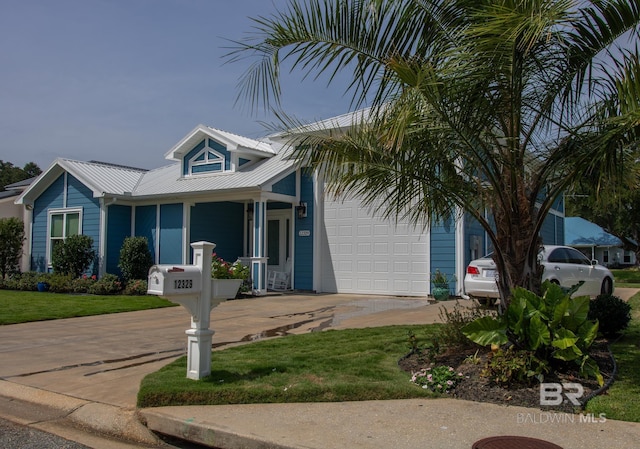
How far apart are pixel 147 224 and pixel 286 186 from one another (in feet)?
17.9

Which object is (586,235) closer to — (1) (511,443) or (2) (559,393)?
(2) (559,393)

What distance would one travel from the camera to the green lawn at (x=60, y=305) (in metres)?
12.2

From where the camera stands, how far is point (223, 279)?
6.43 metres

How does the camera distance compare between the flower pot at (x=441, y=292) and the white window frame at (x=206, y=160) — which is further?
the white window frame at (x=206, y=160)

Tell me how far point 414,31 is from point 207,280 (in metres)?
3.72

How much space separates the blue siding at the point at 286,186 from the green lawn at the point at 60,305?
190 inches

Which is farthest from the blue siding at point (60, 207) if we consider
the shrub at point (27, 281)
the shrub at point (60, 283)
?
the shrub at point (27, 281)

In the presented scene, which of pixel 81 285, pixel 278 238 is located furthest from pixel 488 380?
pixel 81 285

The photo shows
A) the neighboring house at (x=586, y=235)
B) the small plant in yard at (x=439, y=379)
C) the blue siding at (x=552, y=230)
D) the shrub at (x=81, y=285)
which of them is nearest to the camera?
the small plant in yard at (x=439, y=379)

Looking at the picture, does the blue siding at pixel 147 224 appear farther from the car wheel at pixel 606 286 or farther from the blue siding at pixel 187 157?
the car wheel at pixel 606 286

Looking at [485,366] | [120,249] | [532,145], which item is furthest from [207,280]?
[120,249]

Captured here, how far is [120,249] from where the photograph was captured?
757 inches

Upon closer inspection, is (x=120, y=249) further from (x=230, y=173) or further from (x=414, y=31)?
(x=414, y=31)

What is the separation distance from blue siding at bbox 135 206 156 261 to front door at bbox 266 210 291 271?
12.9 feet
